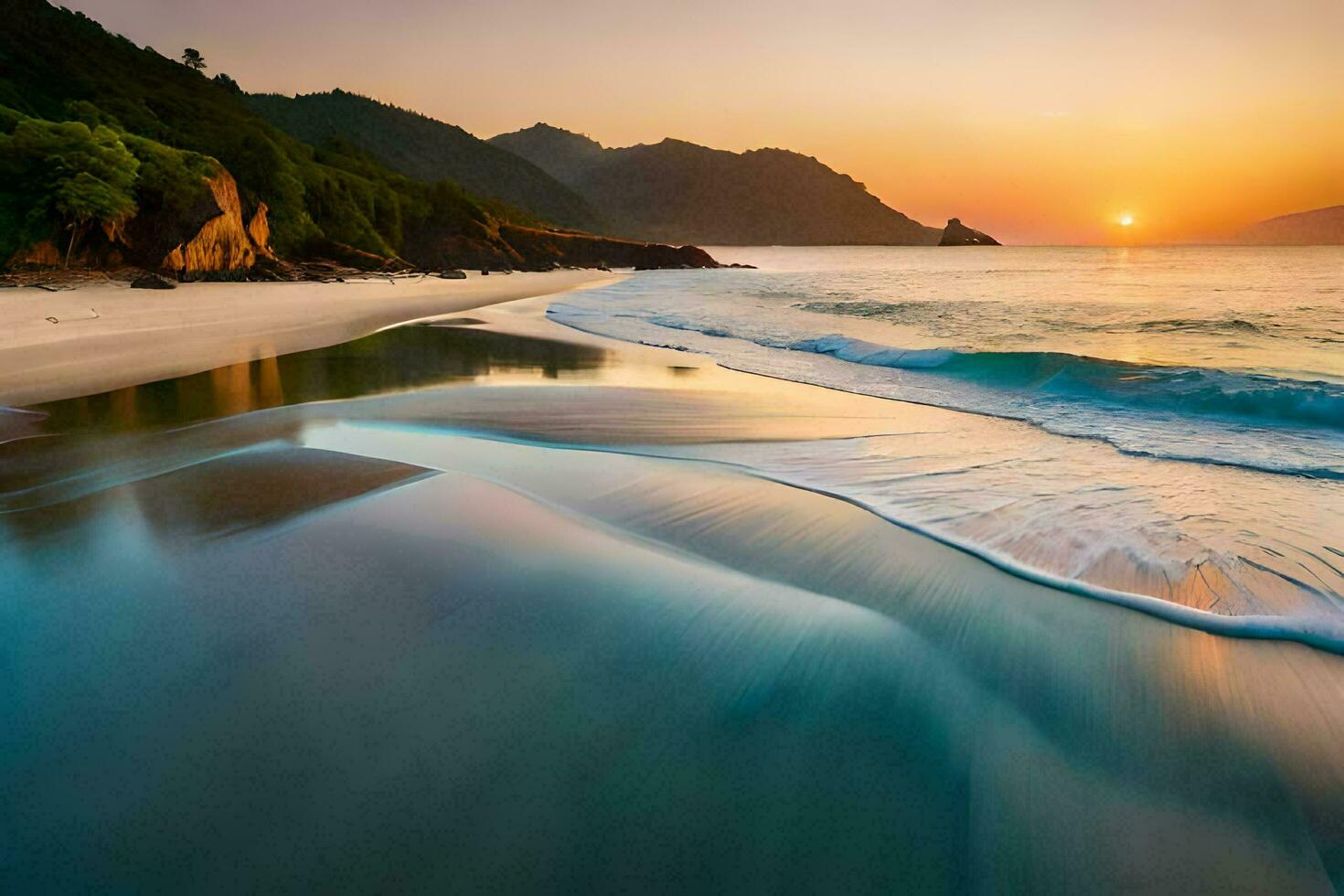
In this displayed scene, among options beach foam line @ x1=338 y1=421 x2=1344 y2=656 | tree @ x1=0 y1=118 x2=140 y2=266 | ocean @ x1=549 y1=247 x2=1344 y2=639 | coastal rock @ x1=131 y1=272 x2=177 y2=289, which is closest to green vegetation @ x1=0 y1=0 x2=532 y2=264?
tree @ x1=0 y1=118 x2=140 y2=266

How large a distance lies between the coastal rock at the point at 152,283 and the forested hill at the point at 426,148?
141202 millimetres

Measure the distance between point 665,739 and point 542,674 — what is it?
599mm

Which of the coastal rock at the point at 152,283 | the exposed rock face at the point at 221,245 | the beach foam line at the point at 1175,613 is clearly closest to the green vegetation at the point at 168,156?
the exposed rock face at the point at 221,245

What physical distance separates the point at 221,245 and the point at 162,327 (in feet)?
62.8

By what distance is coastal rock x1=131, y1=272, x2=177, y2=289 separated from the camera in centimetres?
2373

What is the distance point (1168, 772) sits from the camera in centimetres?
228

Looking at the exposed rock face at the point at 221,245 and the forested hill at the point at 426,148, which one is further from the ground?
the forested hill at the point at 426,148

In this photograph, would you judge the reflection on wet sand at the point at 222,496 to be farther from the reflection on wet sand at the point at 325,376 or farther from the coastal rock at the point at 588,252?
the coastal rock at the point at 588,252

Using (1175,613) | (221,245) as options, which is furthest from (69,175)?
(1175,613)

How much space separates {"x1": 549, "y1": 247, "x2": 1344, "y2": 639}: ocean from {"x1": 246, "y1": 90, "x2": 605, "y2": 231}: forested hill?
6162 inches

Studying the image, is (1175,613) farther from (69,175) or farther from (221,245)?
(221,245)

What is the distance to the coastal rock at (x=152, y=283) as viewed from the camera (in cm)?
2373

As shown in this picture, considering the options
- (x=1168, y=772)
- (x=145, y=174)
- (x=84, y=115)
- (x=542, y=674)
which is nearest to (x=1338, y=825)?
(x=1168, y=772)

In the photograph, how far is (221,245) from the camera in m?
31.4
